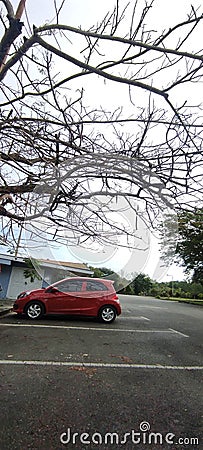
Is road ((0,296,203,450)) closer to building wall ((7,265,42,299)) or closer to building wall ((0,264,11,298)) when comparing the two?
building wall ((0,264,11,298))

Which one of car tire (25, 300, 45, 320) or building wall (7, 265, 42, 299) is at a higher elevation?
building wall (7, 265, 42, 299)

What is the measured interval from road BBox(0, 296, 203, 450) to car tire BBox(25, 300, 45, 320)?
194 centimetres

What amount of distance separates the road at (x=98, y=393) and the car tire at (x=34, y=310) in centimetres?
194

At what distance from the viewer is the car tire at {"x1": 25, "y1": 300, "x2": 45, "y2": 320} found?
684 cm

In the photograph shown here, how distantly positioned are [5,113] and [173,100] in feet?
4.09

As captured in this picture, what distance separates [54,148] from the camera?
2174mm

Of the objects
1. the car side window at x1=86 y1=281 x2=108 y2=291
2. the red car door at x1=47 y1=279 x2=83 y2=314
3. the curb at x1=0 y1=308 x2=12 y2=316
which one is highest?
the car side window at x1=86 y1=281 x2=108 y2=291

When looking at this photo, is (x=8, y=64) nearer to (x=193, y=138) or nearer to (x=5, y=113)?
(x=5, y=113)

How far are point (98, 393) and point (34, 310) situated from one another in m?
4.62

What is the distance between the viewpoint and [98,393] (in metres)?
2.54

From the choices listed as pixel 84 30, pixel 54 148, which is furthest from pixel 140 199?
pixel 84 30

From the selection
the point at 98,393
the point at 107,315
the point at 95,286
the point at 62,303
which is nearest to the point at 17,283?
the point at 62,303

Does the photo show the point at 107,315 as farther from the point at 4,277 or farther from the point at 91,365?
the point at 4,277

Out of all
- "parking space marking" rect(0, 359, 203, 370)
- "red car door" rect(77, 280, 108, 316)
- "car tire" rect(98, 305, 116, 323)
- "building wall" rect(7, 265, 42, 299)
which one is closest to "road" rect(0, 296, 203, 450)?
"parking space marking" rect(0, 359, 203, 370)
